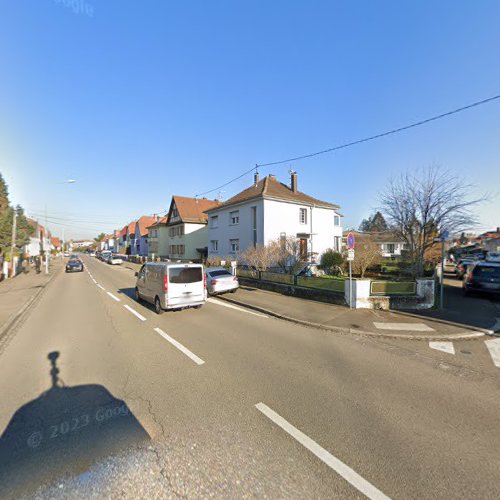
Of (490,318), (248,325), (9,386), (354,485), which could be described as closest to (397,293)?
(490,318)

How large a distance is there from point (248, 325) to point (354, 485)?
5.35 metres

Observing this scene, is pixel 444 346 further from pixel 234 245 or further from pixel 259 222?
pixel 234 245

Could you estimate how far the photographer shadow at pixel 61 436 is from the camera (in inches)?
96.1

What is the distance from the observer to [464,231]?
14.1 m

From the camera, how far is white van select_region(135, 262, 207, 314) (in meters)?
8.48

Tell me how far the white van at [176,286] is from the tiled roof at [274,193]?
14216 mm

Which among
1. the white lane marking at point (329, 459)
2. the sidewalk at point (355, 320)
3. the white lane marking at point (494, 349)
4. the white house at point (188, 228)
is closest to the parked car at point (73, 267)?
the white house at point (188, 228)

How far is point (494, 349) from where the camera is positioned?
5680 millimetres

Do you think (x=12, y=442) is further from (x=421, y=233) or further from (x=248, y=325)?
(x=421, y=233)

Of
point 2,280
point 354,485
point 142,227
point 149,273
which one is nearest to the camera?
point 354,485

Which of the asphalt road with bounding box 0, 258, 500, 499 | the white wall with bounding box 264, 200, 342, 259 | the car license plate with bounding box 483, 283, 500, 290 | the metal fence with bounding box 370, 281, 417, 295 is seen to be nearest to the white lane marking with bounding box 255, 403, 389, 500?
the asphalt road with bounding box 0, 258, 500, 499

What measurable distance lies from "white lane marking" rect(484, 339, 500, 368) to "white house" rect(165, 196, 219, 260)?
1131 inches

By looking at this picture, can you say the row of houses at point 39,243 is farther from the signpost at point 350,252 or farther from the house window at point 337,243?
the house window at point 337,243

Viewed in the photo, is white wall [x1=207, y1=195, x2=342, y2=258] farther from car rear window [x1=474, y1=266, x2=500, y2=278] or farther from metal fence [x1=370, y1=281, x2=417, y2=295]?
car rear window [x1=474, y1=266, x2=500, y2=278]
